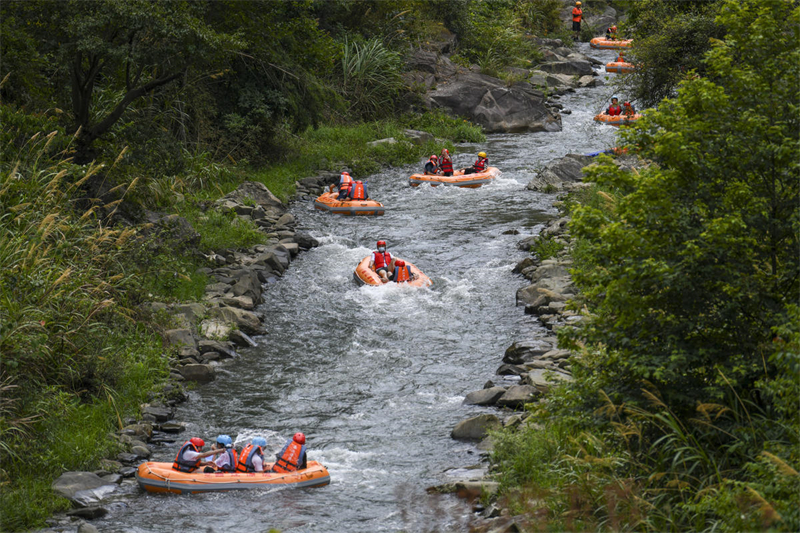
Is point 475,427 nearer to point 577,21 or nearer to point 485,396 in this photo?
point 485,396

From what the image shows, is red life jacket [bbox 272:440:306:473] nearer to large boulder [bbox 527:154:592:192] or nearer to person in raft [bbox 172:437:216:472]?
person in raft [bbox 172:437:216:472]

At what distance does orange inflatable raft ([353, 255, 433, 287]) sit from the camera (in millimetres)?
15414

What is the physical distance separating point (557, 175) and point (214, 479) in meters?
14.9

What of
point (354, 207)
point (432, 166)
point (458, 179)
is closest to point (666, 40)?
point (458, 179)

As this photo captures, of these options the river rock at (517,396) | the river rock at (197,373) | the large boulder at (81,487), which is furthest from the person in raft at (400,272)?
the large boulder at (81,487)

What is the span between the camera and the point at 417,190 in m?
22.4

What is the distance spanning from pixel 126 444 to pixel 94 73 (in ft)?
25.8

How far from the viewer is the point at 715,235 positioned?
6762 millimetres

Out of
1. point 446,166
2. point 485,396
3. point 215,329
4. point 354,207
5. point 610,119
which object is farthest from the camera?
point 610,119

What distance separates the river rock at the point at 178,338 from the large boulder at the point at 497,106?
18549mm

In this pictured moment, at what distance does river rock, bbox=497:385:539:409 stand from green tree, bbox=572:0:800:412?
10.3ft

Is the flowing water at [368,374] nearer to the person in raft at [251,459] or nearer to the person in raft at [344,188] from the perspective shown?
the person in raft at [251,459]

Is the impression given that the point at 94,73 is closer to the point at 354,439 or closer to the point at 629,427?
the point at 354,439

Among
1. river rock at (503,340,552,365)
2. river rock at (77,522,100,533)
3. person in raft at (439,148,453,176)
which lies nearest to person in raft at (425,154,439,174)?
person in raft at (439,148,453,176)
